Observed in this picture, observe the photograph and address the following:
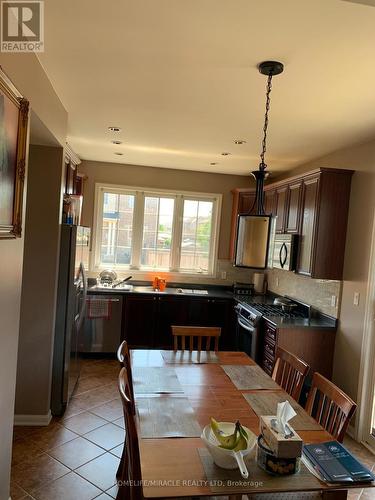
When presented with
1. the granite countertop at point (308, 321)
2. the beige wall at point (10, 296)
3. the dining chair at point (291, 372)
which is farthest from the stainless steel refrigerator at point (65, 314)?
the granite countertop at point (308, 321)

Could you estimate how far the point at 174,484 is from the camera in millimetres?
1215

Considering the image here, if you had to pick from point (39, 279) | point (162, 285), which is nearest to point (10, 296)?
point (39, 279)

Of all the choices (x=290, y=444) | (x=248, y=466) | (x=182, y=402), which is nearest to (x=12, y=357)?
(x=182, y=402)

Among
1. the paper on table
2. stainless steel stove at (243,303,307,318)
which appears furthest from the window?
the paper on table

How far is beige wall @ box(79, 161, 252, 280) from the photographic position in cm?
499

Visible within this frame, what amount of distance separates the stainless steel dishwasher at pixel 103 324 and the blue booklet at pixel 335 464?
331cm

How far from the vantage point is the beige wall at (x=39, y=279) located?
113 inches

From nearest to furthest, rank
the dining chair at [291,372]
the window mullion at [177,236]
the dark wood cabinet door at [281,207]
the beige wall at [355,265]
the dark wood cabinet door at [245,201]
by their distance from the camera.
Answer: the dining chair at [291,372] → the beige wall at [355,265] → the dark wood cabinet door at [281,207] → the dark wood cabinet door at [245,201] → the window mullion at [177,236]

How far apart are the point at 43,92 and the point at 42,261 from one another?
128cm

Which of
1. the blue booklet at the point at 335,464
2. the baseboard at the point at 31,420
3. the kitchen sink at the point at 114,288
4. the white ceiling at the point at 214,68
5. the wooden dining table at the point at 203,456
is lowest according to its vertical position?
the baseboard at the point at 31,420

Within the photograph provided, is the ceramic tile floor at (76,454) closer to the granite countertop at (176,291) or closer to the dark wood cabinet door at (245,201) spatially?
the granite countertop at (176,291)

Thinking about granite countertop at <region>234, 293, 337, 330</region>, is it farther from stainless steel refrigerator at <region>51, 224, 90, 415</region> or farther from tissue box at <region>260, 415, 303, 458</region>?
tissue box at <region>260, 415, 303, 458</region>

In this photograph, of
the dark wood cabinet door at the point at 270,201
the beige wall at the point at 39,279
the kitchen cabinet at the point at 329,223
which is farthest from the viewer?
the dark wood cabinet door at the point at 270,201

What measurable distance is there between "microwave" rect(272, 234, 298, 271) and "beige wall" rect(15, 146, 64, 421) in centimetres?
221
